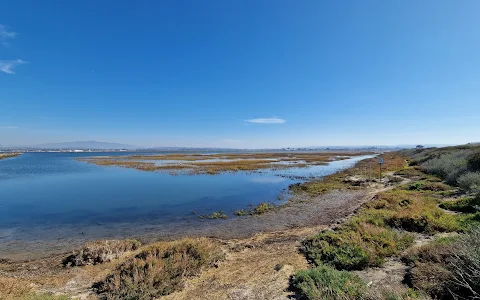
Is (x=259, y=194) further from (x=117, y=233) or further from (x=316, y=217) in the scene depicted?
(x=117, y=233)

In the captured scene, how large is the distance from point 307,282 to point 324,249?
2593 mm

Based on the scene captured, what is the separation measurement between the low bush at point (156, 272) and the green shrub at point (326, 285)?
3400mm

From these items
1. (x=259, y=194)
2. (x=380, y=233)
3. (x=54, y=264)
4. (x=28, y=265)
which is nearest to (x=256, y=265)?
(x=380, y=233)

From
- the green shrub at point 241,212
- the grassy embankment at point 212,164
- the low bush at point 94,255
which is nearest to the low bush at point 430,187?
the green shrub at point 241,212

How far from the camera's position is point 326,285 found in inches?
243

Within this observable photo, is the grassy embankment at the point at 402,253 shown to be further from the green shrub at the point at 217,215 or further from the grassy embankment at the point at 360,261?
the green shrub at the point at 217,215

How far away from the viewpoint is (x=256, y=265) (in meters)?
8.41

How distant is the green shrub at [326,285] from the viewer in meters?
5.61

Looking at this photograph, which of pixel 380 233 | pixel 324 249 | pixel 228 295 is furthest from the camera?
pixel 380 233

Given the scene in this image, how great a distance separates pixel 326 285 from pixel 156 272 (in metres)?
4.87

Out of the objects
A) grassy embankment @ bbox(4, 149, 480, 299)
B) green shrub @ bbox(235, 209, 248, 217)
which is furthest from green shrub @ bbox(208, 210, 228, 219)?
grassy embankment @ bbox(4, 149, 480, 299)

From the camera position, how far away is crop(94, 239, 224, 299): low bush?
249 inches

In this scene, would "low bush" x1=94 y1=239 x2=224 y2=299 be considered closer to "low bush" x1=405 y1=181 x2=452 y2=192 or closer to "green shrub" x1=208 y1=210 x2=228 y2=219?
"green shrub" x1=208 y1=210 x2=228 y2=219

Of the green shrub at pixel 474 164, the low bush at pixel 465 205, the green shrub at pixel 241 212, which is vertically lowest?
the green shrub at pixel 241 212
